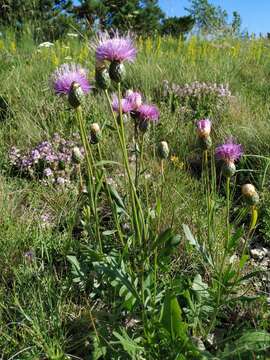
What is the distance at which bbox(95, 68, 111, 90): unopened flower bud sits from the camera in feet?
4.39

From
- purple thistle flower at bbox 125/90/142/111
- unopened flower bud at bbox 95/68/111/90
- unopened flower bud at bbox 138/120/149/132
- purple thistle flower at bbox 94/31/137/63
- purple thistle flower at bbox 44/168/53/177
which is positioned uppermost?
purple thistle flower at bbox 94/31/137/63

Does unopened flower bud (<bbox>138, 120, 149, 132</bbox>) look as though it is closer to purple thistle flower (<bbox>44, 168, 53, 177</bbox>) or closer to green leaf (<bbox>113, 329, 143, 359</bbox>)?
green leaf (<bbox>113, 329, 143, 359</bbox>)

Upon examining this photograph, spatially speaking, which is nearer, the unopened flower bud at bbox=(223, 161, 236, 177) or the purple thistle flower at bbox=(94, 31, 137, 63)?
the purple thistle flower at bbox=(94, 31, 137, 63)

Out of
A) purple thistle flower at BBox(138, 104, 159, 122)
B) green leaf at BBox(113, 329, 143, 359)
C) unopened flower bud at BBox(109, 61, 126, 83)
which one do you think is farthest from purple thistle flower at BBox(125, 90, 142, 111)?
green leaf at BBox(113, 329, 143, 359)

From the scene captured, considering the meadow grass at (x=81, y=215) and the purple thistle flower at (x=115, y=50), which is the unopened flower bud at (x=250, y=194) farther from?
the purple thistle flower at (x=115, y=50)

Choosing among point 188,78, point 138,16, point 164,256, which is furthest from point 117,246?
point 138,16

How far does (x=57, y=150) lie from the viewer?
2.98 metres

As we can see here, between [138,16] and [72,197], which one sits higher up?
[72,197]

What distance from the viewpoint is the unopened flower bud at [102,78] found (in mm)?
1338

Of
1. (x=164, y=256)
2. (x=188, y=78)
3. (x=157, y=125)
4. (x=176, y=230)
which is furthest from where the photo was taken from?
(x=188, y=78)

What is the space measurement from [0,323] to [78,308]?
0.96ft

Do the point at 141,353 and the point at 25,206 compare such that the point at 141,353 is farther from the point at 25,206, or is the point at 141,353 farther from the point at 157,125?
the point at 157,125

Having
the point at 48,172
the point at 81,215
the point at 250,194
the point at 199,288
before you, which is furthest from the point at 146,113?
the point at 48,172

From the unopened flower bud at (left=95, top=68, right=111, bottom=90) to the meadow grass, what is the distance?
67 centimetres
